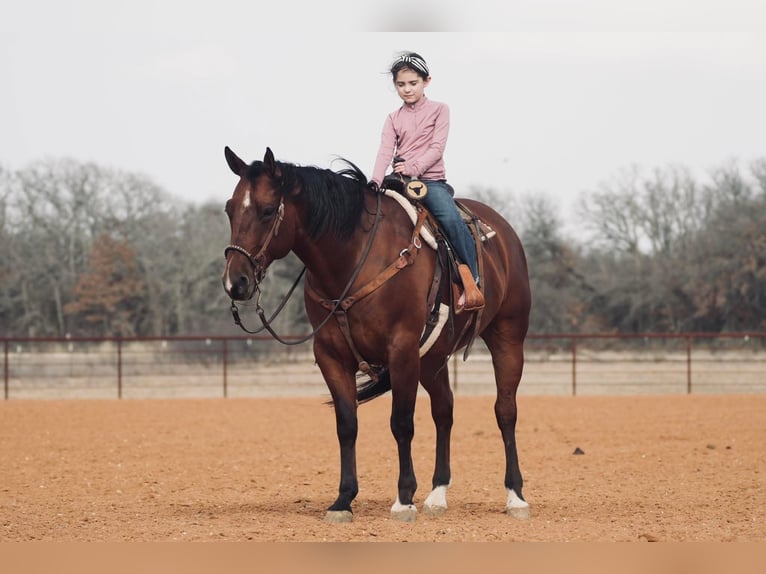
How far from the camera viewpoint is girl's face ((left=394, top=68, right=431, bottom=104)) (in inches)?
285

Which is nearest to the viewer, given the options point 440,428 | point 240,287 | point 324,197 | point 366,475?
point 240,287

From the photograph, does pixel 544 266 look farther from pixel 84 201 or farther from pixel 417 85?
pixel 417 85

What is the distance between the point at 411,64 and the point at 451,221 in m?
1.13

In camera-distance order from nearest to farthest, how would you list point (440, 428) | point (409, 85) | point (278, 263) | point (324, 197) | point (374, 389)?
point (324, 197) < point (409, 85) < point (374, 389) < point (440, 428) < point (278, 263)

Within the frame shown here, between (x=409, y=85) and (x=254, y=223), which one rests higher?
(x=409, y=85)

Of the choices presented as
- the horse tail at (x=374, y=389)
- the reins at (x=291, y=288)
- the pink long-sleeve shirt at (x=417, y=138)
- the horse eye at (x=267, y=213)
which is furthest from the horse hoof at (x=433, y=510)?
the horse eye at (x=267, y=213)

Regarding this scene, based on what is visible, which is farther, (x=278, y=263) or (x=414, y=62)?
(x=278, y=263)

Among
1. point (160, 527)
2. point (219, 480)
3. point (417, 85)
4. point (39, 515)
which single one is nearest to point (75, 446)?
point (219, 480)

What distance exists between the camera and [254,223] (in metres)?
6.34

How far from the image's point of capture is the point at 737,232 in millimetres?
43688

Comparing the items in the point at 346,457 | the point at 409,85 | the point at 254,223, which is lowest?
the point at 346,457

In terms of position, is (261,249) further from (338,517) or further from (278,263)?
(278,263)

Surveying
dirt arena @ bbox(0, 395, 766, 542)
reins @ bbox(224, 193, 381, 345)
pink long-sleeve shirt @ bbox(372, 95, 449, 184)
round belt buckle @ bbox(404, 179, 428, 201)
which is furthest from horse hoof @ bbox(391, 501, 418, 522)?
pink long-sleeve shirt @ bbox(372, 95, 449, 184)

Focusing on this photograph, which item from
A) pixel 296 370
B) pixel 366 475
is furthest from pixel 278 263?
pixel 366 475
